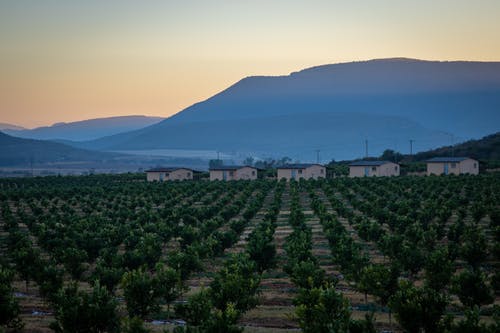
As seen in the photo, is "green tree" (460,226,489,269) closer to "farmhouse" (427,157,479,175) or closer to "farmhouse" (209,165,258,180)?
"farmhouse" (427,157,479,175)

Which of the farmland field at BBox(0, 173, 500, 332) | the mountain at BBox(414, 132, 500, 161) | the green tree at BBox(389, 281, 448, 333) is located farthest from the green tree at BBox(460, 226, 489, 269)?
the mountain at BBox(414, 132, 500, 161)

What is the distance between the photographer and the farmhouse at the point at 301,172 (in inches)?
4828

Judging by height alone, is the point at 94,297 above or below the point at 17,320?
above

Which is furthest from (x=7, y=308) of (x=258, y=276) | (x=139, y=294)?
(x=258, y=276)

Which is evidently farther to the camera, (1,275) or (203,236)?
(203,236)

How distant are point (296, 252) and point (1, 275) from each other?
15834mm

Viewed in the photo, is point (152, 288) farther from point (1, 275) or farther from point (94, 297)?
point (1, 275)

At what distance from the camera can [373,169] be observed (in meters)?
120

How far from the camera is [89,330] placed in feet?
75.5

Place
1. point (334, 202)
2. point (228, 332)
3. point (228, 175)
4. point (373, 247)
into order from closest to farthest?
point (228, 332) → point (373, 247) → point (334, 202) → point (228, 175)

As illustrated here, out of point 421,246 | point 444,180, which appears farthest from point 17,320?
point 444,180

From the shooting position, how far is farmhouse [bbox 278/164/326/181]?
123m

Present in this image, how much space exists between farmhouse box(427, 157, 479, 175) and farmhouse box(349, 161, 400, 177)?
7.20 m

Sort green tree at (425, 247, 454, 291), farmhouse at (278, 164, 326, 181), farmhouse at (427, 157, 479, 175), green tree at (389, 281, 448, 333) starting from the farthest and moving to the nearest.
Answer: farmhouse at (278, 164, 326, 181) < farmhouse at (427, 157, 479, 175) < green tree at (425, 247, 454, 291) < green tree at (389, 281, 448, 333)
